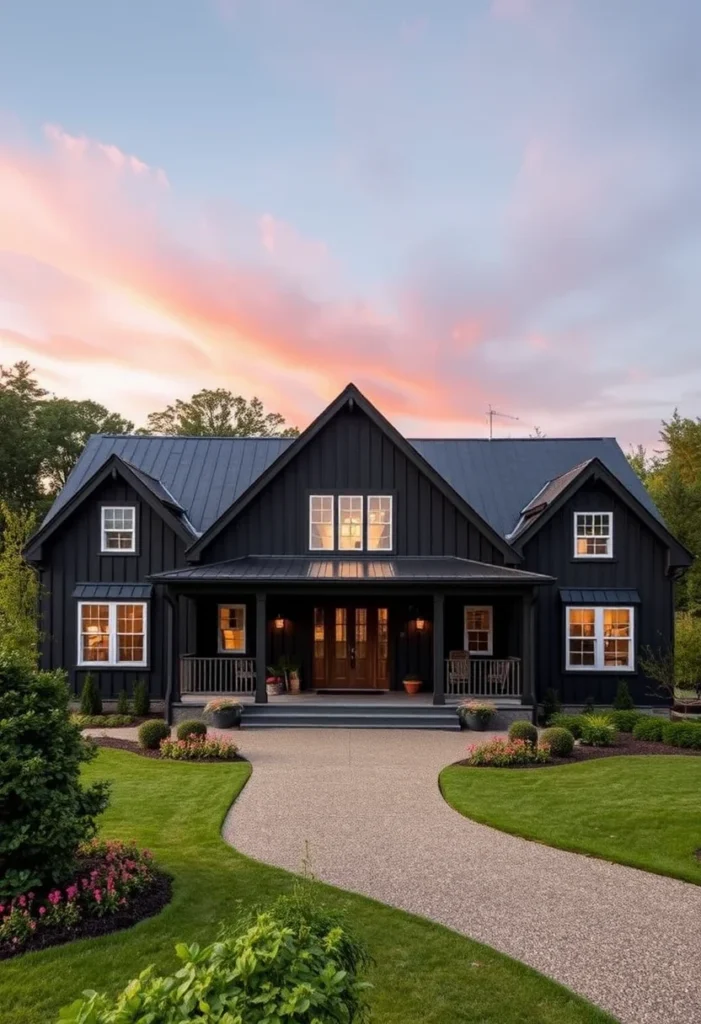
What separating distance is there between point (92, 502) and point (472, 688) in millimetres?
12751

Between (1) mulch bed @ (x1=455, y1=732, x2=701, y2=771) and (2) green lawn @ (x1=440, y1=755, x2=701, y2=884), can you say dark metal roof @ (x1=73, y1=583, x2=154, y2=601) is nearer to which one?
(1) mulch bed @ (x1=455, y1=732, x2=701, y2=771)

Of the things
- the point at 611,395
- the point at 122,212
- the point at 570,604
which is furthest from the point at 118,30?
the point at 611,395

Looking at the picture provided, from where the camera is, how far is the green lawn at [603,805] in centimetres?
909

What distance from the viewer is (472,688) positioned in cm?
2000

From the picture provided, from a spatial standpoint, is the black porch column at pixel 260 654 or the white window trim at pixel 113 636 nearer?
the black porch column at pixel 260 654

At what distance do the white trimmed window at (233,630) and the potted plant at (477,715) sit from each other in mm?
7293

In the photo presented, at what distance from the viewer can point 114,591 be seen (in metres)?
20.7

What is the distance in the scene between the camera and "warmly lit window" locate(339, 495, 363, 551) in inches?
813

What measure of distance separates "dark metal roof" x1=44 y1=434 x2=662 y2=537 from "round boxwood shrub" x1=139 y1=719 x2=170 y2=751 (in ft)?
27.1

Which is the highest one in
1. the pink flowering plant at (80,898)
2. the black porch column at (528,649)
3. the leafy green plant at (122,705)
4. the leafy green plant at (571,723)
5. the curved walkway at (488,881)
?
the black porch column at (528,649)

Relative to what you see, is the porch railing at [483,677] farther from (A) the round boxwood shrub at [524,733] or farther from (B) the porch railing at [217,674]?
(B) the porch railing at [217,674]

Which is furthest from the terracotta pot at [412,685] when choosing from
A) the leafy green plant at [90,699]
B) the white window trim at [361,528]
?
the leafy green plant at [90,699]

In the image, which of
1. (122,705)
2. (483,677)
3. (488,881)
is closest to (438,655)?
(483,677)

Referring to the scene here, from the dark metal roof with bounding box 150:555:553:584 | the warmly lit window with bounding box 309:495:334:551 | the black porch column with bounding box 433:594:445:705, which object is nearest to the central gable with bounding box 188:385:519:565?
the warmly lit window with bounding box 309:495:334:551
